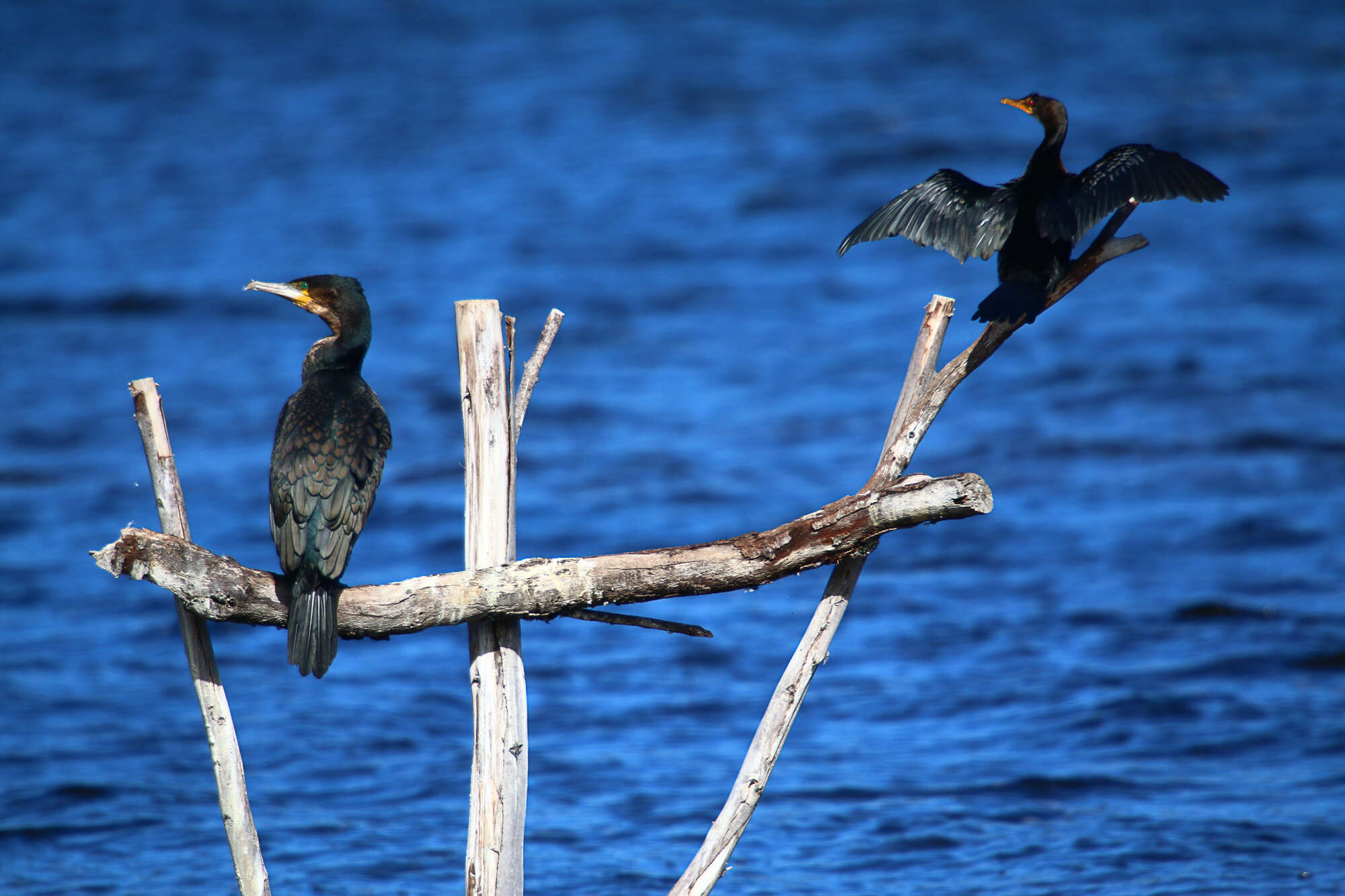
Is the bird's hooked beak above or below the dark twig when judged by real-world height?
above

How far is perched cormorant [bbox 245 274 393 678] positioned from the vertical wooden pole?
320mm

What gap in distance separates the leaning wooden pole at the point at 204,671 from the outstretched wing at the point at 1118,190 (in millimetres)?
2362

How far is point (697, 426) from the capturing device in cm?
1142

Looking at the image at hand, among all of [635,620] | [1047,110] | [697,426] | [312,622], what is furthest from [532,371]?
[697,426]

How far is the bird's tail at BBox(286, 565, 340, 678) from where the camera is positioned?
321cm

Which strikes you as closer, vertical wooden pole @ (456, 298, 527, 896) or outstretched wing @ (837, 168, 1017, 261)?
vertical wooden pole @ (456, 298, 527, 896)

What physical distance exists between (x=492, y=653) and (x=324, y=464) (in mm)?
696

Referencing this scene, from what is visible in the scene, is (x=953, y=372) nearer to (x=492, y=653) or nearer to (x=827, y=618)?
(x=827, y=618)

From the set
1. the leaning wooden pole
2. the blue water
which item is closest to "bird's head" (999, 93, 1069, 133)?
the leaning wooden pole

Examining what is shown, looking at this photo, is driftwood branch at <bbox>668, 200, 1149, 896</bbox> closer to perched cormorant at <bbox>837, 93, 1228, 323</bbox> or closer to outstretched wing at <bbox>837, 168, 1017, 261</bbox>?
perched cormorant at <bbox>837, 93, 1228, 323</bbox>

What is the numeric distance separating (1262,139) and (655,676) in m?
11.4

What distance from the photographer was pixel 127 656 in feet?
25.0

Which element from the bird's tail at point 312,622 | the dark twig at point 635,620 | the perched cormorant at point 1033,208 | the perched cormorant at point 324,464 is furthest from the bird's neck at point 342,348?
the perched cormorant at point 1033,208

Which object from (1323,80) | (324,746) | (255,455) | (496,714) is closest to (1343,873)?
(496,714)
